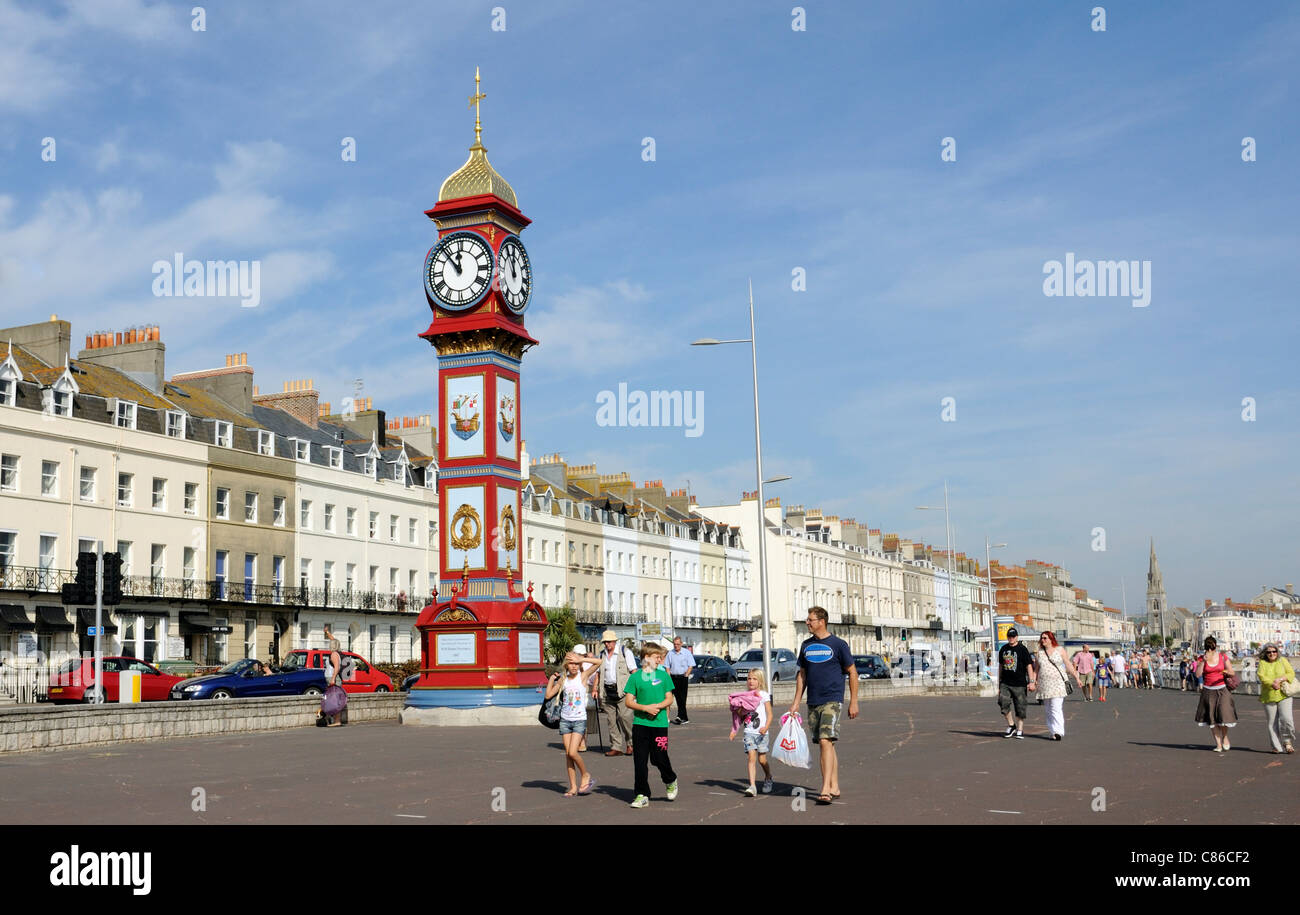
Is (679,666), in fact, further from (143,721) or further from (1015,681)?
(143,721)

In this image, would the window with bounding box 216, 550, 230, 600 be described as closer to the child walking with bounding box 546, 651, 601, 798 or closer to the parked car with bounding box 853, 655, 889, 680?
the parked car with bounding box 853, 655, 889, 680

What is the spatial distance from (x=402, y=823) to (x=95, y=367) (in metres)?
48.9

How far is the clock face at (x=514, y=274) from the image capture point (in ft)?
108

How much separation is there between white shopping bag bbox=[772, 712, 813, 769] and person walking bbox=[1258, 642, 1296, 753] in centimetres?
837

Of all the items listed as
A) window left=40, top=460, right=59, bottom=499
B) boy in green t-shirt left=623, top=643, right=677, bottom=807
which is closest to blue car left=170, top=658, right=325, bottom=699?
window left=40, top=460, right=59, bottom=499

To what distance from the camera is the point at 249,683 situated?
3325cm

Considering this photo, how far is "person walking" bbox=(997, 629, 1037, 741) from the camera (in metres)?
23.0

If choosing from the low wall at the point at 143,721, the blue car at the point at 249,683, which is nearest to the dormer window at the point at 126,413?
the blue car at the point at 249,683

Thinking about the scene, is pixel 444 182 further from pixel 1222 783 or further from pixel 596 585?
pixel 596 585

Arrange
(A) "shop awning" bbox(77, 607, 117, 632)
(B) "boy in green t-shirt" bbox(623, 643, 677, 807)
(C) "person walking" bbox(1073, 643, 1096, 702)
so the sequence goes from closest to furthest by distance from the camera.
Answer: (B) "boy in green t-shirt" bbox(623, 643, 677, 807), (C) "person walking" bbox(1073, 643, 1096, 702), (A) "shop awning" bbox(77, 607, 117, 632)

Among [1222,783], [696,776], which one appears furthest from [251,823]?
[1222,783]

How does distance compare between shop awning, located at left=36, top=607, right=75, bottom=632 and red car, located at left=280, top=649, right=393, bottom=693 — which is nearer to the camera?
red car, located at left=280, top=649, right=393, bottom=693

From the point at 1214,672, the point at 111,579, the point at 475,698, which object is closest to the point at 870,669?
the point at 475,698
